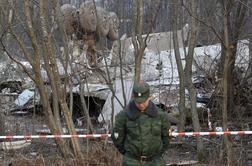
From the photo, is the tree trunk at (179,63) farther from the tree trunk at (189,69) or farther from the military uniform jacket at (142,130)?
the military uniform jacket at (142,130)

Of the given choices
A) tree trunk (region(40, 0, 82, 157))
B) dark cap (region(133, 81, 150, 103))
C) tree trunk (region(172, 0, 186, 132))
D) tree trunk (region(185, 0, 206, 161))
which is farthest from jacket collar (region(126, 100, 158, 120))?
tree trunk (region(172, 0, 186, 132))

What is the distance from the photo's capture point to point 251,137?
9.55 metres

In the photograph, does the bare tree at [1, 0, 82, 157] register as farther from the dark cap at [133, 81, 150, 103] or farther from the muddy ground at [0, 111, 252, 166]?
the dark cap at [133, 81, 150, 103]

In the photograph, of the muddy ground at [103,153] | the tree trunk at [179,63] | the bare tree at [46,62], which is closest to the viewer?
the muddy ground at [103,153]

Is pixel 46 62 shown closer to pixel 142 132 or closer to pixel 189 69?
pixel 189 69

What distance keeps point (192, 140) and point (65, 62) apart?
3180mm

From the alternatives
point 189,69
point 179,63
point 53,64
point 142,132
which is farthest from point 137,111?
point 179,63

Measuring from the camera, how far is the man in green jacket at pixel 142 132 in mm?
5125

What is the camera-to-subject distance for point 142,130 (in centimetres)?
513

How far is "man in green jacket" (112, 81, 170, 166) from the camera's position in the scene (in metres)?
5.12

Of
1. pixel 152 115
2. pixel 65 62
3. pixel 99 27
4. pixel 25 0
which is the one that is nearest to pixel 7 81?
pixel 99 27

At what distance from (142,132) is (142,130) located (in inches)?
0.9

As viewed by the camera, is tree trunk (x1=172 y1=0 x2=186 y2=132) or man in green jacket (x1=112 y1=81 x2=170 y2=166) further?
tree trunk (x1=172 y1=0 x2=186 y2=132)

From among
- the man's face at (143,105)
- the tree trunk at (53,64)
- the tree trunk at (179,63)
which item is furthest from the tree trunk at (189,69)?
the man's face at (143,105)
